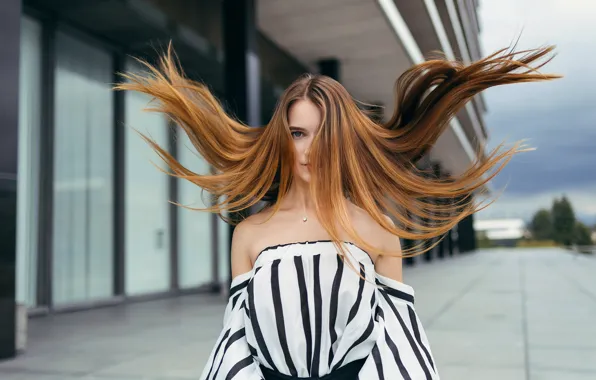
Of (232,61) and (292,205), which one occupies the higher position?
(232,61)

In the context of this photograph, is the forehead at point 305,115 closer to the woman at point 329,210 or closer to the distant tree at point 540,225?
the woman at point 329,210

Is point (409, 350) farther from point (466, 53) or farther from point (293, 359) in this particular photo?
point (466, 53)

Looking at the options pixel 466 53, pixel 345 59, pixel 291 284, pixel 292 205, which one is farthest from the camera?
pixel 466 53

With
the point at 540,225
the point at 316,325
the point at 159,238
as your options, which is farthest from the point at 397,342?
the point at 540,225

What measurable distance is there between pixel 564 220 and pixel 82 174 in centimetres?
3964

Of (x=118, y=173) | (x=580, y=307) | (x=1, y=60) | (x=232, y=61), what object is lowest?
(x=580, y=307)

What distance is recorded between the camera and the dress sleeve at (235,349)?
4.91 ft

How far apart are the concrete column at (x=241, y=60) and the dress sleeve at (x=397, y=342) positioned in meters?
6.11

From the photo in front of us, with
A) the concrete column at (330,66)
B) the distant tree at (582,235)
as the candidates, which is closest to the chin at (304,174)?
the concrete column at (330,66)

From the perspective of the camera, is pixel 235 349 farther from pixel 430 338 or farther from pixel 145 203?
pixel 145 203

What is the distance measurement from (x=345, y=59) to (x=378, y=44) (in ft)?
3.21

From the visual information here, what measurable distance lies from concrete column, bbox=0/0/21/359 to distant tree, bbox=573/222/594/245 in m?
36.4

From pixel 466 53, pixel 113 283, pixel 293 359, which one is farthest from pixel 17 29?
pixel 466 53

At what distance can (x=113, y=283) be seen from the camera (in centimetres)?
855
